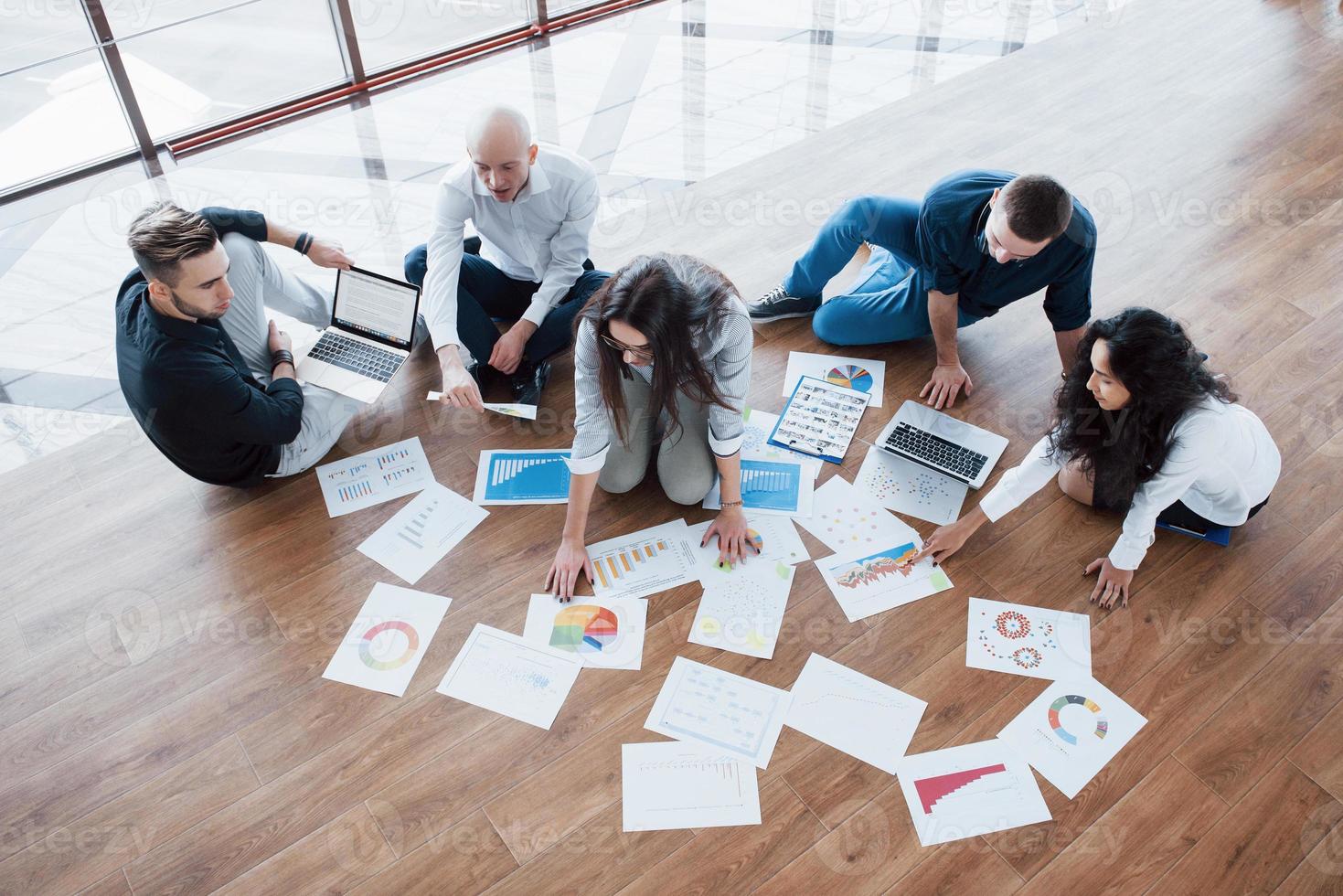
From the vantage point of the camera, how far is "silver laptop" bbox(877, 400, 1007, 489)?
2787mm

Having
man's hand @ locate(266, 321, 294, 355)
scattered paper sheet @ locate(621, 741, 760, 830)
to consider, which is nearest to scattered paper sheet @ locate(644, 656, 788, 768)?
scattered paper sheet @ locate(621, 741, 760, 830)

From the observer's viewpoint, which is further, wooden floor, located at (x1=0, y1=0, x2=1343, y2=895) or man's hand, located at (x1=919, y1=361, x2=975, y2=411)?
man's hand, located at (x1=919, y1=361, x2=975, y2=411)

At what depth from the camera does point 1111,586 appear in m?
2.48

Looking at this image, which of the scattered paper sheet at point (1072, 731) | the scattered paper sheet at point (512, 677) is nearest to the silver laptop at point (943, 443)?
the scattered paper sheet at point (1072, 731)

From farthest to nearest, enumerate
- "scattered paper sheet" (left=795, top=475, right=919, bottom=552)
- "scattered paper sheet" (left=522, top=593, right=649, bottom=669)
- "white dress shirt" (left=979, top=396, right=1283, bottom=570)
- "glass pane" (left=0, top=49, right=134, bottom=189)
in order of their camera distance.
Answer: "glass pane" (left=0, top=49, right=134, bottom=189) → "scattered paper sheet" (left=795, top=475, right=919, bottom=552) → "scattered paper sheet" (left=522, top=593, right=649, bottom=669) → "white dress shirt" (left=979, top=396, right=1283, bottom=570)

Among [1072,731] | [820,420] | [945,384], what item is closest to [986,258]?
[945,384]

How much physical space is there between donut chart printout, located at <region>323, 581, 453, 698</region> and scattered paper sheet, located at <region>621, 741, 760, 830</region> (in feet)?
2.01

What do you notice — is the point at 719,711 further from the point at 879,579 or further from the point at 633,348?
the point at 633,348

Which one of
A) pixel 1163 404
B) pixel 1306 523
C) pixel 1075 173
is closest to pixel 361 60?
pixel 1075 173

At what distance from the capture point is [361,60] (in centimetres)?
424

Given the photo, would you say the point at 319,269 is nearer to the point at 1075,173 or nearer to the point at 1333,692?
the point at 1075,173

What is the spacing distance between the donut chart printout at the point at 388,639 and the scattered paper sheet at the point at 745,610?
0.70 metres

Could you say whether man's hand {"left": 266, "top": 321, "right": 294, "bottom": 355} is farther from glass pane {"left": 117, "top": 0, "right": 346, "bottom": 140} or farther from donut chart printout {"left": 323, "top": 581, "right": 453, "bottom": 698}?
glass pane {"left": 117, "top": 0, "right": 346, "bottom": 140}

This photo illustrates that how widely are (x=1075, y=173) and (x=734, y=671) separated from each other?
2.70 metres
